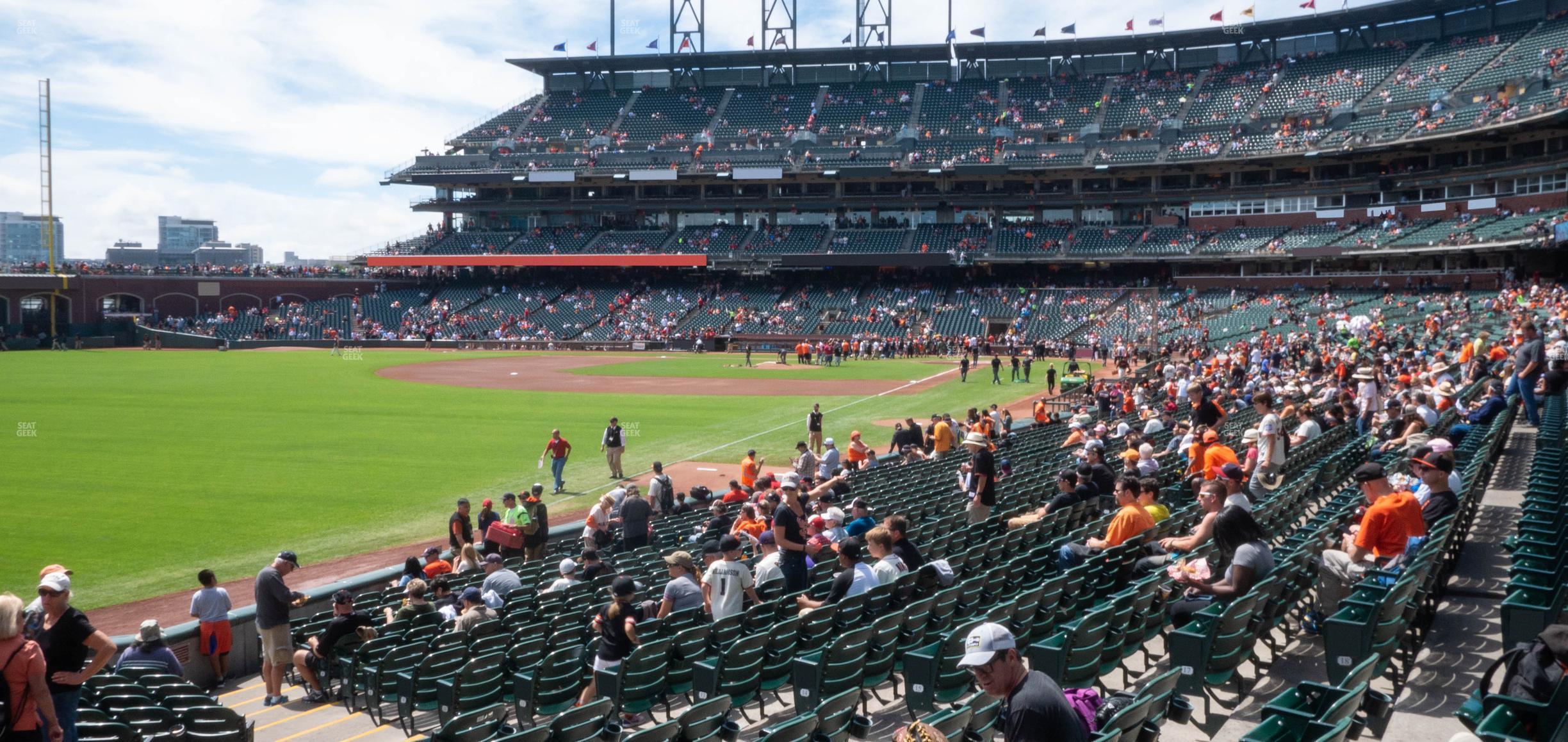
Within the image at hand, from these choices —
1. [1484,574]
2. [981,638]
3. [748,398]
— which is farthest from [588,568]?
[748,398]

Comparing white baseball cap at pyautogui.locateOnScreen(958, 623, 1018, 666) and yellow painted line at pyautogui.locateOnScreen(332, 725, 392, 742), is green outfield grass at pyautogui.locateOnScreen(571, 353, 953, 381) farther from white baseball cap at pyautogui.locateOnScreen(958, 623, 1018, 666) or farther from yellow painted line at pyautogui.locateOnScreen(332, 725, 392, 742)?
white baseball cap at pyautogui.locateOnScreen(958, 623, 1018, 666)

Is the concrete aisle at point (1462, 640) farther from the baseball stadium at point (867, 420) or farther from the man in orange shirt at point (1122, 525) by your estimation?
the man in orange shirt at point (1122, 525)

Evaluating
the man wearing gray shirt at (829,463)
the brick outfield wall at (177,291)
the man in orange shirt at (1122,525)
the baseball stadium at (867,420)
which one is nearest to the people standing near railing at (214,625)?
the baseball stadium at (867,420)

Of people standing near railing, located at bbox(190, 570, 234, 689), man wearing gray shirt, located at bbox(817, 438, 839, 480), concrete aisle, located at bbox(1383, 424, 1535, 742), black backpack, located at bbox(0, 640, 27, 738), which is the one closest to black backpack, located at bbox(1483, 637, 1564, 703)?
concrete aisle, located at bbox(1383, 424, 1535, 742)

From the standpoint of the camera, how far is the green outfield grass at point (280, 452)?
18.3 m

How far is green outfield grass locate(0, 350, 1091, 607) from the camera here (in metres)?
18.3

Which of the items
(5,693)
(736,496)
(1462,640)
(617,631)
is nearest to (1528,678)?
(1462,640)

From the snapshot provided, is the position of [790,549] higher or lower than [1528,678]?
lower

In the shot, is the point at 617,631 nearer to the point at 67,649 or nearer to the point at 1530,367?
the point at 67,649

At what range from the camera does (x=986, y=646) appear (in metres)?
4.61

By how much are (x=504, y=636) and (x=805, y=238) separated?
71.2m

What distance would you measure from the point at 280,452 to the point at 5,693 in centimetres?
2345

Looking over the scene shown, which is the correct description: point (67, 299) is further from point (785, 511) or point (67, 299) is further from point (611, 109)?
point (785, 511)

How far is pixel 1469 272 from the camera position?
52.8 m
